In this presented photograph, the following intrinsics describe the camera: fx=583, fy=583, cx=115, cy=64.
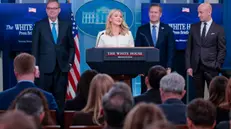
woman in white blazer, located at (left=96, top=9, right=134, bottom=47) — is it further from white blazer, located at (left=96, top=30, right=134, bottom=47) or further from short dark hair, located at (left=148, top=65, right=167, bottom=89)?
short dark hair, located at (left=148, top=65, right=167, bottom=89)

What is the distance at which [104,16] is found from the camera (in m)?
9.90

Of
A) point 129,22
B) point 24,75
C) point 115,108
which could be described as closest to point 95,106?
point 24,75

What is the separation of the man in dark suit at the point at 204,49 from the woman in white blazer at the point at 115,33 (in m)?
1.25

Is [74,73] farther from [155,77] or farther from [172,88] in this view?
[172,88]

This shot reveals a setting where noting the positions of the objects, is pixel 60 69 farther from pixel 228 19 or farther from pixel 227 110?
pixel 227 110

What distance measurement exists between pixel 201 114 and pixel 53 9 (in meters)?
5.11

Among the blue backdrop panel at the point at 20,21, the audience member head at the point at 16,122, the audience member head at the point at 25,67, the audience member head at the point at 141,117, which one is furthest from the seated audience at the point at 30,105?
the blue backdrop panel at the point at 20,21

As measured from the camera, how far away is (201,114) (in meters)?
4.05

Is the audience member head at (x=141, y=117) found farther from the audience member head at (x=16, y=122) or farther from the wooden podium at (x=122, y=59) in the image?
the wooden podium at (x=122, y=59)

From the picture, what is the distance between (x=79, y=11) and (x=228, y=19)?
2534 mm

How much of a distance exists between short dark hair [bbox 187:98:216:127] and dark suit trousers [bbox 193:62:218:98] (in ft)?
15.9

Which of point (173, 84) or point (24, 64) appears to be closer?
point (173, 84)

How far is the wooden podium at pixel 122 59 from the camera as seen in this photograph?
731 cm

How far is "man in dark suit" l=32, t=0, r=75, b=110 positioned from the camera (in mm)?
8820
